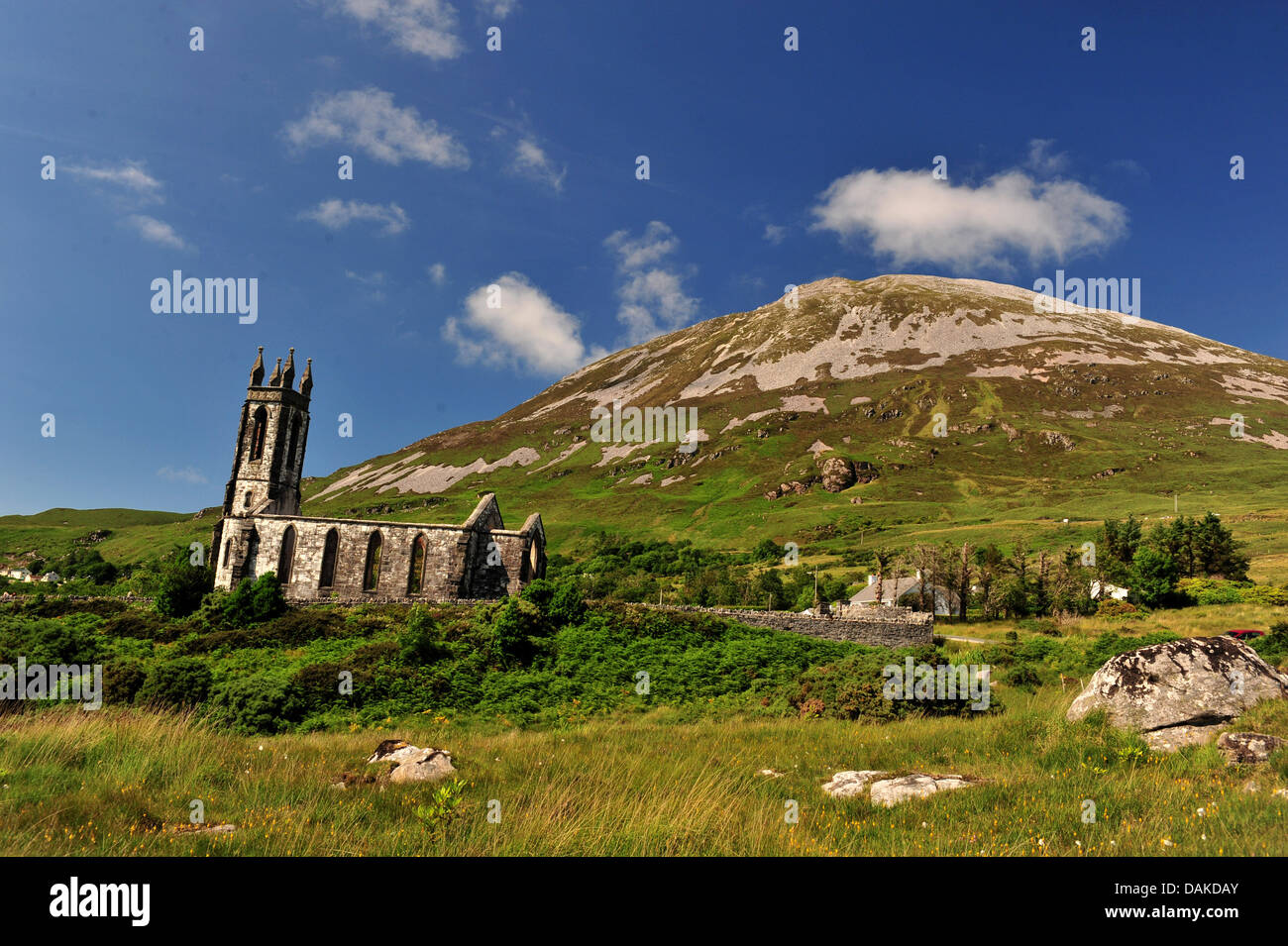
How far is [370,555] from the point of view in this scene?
38219 mm

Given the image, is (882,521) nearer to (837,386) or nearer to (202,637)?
(837,386)

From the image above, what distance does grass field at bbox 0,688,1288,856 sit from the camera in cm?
564

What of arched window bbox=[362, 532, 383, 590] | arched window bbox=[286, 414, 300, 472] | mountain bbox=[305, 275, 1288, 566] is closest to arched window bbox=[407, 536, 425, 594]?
arched window bbox=[362, 532, 383, 590]

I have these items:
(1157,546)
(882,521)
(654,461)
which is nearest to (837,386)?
(654,461)

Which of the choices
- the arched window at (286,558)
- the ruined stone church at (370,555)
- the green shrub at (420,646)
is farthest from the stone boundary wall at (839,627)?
the arched window at (286,558)

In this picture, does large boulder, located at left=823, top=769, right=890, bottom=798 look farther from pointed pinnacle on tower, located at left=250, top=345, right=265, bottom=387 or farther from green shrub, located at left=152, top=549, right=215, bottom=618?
pointed pinnacle on tower, located at left=250, top=345, right=265, bottom=387

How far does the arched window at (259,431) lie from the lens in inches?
1700

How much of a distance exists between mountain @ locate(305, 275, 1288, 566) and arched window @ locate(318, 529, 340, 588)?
73.5 metres

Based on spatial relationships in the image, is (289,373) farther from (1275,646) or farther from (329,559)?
(1275,646)

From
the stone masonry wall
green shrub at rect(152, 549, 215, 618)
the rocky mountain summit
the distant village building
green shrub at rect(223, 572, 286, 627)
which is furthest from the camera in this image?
the rocky mountain summit

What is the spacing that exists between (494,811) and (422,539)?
112 ft

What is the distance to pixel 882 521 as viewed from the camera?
109m

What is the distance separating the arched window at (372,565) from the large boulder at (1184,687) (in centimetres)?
3561

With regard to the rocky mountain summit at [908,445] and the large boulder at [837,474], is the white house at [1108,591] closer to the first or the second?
the rocky mountain summit at [908,445]
